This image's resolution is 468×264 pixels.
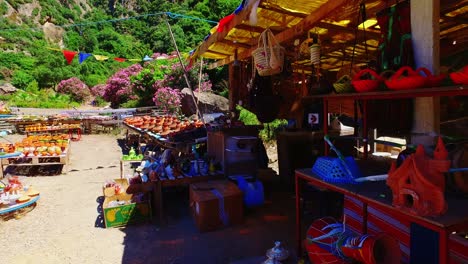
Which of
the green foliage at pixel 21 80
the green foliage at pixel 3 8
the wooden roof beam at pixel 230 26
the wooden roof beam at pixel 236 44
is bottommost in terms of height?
the wooden roof beam at pixel 230 26

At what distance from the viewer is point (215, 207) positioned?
4363 millimetres

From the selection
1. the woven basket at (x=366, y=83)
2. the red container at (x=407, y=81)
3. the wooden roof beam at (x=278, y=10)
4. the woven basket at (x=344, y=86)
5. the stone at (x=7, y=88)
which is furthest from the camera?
the stone at (x=7, y=88)

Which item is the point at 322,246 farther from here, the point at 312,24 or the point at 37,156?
the point at 37,156

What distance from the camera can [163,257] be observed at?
3.71 m

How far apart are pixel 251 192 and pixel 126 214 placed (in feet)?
6.27

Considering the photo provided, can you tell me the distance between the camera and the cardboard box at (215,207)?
14.1 feet

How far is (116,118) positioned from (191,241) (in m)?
15.1

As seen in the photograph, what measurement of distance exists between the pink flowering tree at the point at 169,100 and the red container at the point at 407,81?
14.7 m

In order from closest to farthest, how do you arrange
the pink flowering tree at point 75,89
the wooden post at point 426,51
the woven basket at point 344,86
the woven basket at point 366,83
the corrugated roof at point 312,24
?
the woven basket at point 366,83 < the wooden post at point 426,51 < the woven basket at point 344,86 < the corrugated roof at point 312,24 < the pink flowering tree at point 75,89

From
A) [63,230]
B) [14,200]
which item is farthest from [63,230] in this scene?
[14,200]

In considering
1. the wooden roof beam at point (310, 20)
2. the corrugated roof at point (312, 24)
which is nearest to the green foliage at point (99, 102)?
the corrugated roof at point (312, 24)

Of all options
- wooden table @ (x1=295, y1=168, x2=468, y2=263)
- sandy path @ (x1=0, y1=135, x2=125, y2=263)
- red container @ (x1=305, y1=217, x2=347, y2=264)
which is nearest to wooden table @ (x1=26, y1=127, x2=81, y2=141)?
sandy path @ (x1=0, y1=135, x2=125, y2=263)

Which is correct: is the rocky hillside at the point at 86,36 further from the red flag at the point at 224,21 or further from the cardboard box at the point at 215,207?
the cardboard box at the point at 215,207

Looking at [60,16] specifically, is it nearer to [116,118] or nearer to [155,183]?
[116,118]
